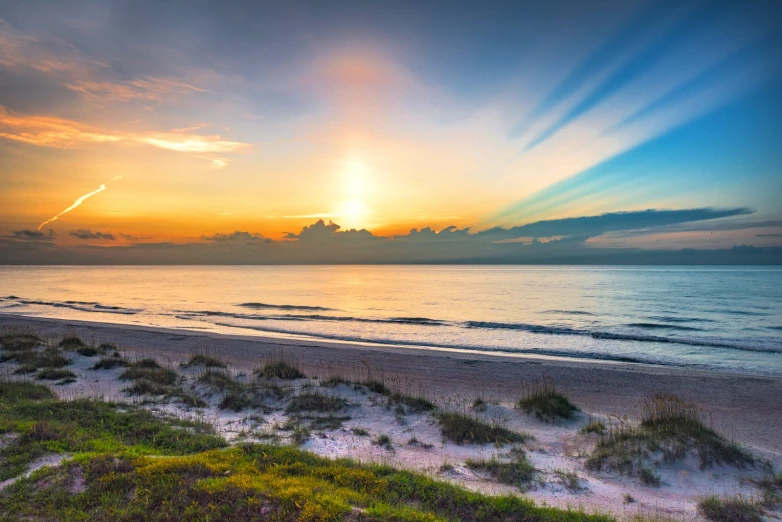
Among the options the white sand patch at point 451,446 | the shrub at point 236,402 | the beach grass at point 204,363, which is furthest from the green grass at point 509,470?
the beach grass at point 204,363

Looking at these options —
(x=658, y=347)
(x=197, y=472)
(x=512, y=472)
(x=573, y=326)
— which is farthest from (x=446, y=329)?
(x=197, y=472)

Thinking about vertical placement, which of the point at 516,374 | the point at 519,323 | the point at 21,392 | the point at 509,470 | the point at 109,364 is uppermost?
the point at 21,392

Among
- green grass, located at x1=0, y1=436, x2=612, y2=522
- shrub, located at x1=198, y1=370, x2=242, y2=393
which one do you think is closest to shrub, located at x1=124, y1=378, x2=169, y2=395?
shrub, located at x1=198, y1=370, x2=242, y2=393

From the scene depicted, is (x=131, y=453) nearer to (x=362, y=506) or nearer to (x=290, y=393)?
(x=362, y=506)

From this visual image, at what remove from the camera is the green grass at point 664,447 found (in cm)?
950

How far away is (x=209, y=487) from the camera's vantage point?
6578 millimetres

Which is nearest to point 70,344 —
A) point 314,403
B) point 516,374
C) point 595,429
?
point 314,403

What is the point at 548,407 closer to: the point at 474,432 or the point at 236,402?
the point at 474,432

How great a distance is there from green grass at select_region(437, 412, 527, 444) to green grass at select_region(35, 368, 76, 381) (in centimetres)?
1378

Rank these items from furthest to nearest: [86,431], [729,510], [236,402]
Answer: [236,402] < [86,431] < [729,510]

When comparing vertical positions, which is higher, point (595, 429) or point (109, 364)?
point (109, 364)

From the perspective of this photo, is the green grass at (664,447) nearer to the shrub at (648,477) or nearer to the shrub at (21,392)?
the shrub at (648,477)

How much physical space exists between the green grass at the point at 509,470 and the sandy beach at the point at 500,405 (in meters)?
0.21

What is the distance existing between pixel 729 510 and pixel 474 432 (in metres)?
5.09
